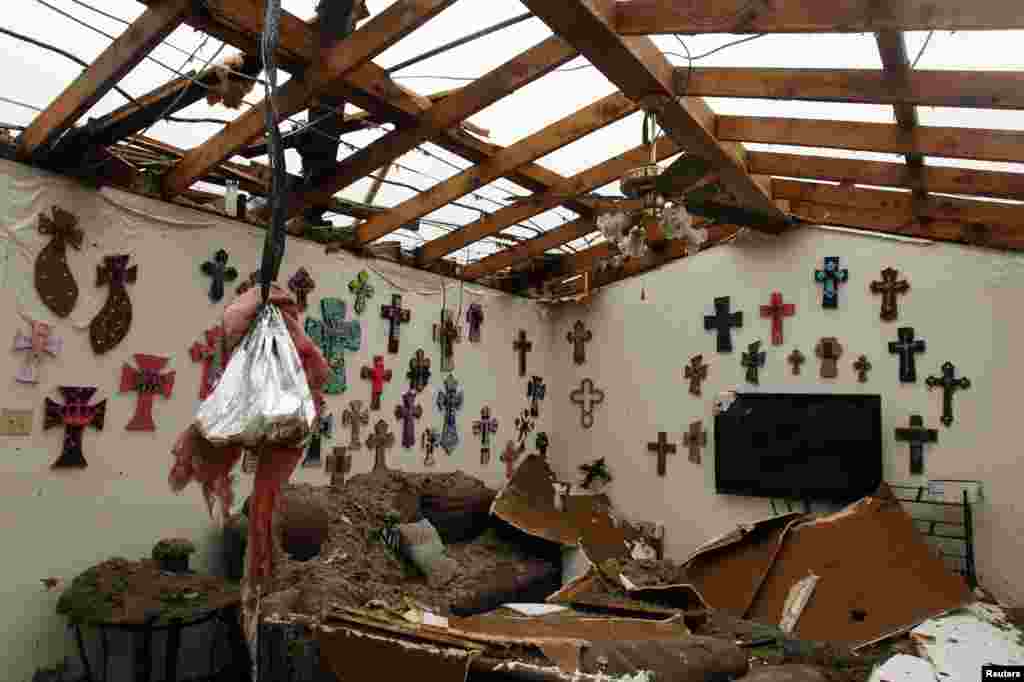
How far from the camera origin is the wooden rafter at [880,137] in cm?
345

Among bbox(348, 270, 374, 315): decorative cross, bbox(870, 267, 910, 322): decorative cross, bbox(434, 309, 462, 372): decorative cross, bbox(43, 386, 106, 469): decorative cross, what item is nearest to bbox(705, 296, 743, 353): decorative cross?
bbox(870, 267, 910, 322): decorative cross

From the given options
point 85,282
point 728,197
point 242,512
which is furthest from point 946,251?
point 85,282

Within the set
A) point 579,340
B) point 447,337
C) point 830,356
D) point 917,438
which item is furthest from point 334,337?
point 917,438

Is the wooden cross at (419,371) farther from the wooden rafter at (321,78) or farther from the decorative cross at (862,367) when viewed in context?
the decorative cross at (862,367)

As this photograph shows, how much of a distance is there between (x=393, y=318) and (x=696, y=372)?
2.67 metres

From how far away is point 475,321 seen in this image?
6.45 metres

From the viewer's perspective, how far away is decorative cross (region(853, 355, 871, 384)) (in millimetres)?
5621

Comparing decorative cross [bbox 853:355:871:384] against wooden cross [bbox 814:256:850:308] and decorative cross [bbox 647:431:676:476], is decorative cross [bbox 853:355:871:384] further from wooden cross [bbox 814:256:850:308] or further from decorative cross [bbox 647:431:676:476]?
decorative cross [bbox 647:431:676:476]

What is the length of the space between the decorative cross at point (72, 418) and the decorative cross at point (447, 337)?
279 cm

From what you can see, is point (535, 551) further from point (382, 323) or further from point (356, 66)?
point (356, 66)

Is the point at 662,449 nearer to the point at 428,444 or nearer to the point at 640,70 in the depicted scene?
the point at 428,444

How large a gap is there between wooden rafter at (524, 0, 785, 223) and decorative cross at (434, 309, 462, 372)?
2.61 metres

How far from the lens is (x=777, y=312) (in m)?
6.04

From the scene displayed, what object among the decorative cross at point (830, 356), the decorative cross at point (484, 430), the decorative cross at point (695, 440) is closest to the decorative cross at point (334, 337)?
the decorative cross at point (484, 430)
